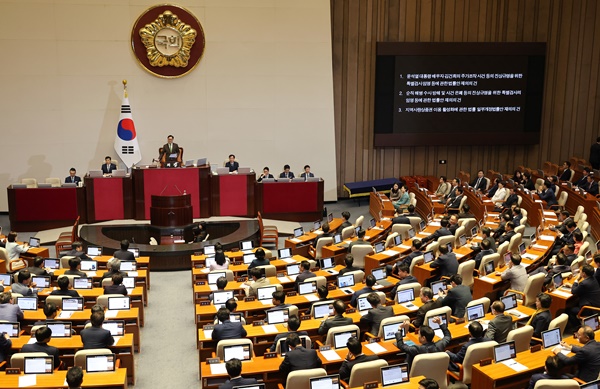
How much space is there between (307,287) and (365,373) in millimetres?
3177

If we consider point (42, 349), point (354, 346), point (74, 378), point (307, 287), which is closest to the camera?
point (74, 378)

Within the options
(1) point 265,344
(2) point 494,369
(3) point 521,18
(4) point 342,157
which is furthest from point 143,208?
(3) point 521,18

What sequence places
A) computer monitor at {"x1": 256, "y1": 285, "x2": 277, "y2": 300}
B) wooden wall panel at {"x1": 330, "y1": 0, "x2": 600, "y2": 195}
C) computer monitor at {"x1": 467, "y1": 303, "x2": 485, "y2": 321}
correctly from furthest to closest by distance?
wooden wall panel at {"x1": 330, "y1": 0, "x2": 600, "y2": 195} → computer monitor at {"x1": 256, "y1": 285, "x2": 277, "y2": 300} → computer monitor at {"x1": 467, "y1": 303, "x2": 485, "y2": 321}

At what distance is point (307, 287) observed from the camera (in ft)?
31.8

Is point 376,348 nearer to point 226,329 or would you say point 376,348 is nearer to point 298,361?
point 298,361

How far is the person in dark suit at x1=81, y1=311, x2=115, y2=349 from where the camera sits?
24.7ft

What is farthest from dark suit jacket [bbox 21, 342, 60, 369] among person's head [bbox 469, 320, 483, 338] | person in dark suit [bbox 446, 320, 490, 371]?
person's head [bbox 469, 320, 483, 338]

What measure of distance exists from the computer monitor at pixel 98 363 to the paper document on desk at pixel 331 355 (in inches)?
92.1

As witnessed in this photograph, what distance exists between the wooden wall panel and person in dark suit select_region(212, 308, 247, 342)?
12.7 meters

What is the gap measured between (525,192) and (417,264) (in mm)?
6723

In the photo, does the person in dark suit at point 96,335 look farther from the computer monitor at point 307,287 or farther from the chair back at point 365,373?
the computer monitor at point 307,287

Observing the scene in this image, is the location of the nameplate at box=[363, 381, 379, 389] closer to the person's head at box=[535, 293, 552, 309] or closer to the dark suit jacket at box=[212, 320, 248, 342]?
the dark suit jacket at box=[212, 320, 248, 342]

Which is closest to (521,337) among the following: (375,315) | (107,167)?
(375,315)

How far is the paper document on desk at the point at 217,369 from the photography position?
697 centimetres
